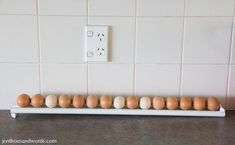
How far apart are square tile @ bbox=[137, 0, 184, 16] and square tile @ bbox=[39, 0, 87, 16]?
0.19m

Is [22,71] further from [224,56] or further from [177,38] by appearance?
[224,56]

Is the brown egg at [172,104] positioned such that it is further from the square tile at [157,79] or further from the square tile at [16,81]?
the square tile at [16,81]

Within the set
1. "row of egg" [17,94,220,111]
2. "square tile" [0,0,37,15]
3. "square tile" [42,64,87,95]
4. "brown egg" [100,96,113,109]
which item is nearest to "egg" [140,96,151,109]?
"row of egg" [17,94,220,111]

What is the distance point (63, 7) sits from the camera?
0.96m

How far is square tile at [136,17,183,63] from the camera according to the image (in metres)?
0.97

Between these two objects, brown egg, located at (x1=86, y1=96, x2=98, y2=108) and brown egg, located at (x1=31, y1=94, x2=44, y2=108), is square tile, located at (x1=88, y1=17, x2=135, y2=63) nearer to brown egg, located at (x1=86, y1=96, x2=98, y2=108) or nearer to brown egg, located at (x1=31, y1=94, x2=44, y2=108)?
brown egg, located at (x1=86, y1=96, x2=98, y2=108)

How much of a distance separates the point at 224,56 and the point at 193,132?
308mm

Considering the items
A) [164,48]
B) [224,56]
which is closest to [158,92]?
[164,48]

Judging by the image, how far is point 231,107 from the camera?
104 cm

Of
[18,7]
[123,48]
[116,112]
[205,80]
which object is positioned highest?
[18,7]

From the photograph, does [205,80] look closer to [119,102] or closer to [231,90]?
[231,90]

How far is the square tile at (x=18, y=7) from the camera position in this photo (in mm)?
952

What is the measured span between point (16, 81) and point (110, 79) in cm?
33

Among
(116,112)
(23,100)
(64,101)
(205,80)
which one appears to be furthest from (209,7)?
(23,100)
